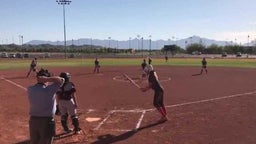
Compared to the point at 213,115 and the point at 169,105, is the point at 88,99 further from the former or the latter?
the point at 213,115

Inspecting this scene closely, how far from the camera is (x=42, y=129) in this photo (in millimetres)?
7500

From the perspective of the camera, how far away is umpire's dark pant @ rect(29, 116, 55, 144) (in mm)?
7473

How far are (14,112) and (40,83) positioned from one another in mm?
9098

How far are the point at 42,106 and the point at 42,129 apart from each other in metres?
0.43

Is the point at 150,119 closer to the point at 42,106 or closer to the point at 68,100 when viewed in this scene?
the point at 68,100

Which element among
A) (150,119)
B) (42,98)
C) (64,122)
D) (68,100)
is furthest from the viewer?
(150,119)

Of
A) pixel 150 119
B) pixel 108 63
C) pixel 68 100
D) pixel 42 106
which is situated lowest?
pixel 108 63

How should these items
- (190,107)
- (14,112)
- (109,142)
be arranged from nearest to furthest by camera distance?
(109,142) < (14,112) < (190,107)

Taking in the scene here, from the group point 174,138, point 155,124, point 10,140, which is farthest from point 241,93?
point 10,140


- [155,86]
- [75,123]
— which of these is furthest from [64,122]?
[155,86]

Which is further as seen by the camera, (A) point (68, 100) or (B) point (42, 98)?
(A) point (68, 100)

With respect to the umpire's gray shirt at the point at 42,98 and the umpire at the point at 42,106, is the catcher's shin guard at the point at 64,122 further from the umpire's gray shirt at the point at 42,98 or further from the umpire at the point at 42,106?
the umpire's gray shirt at the point at 42,98

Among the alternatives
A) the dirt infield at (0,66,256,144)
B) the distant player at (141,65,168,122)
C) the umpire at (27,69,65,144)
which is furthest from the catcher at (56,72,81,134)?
the umpire at (27,69,65,144)

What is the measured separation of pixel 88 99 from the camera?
66.0 ft
